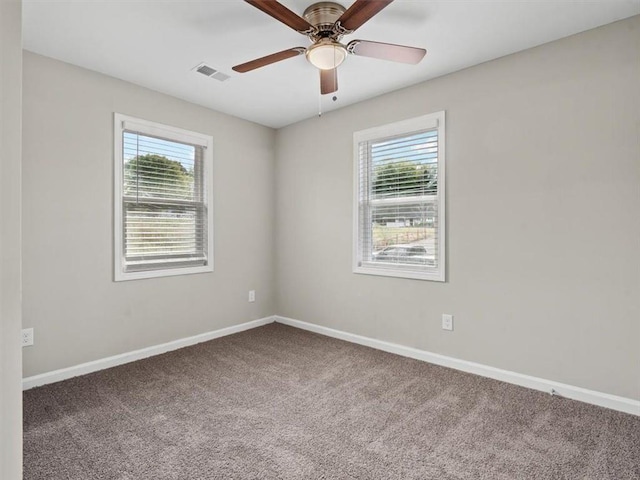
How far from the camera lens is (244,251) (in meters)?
4.14

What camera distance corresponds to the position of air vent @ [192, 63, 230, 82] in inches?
112

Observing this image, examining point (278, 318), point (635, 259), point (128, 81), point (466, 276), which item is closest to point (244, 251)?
point (278, 318)

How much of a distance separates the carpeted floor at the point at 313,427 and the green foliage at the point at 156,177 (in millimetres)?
1566

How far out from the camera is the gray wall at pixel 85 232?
2.63 metres

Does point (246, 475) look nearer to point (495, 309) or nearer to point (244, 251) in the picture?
point (495, 309)

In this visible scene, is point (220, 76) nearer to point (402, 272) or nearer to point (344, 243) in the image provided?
point (344, 243)

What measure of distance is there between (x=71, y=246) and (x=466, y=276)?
3159 millimetres

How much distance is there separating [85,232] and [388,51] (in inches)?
104

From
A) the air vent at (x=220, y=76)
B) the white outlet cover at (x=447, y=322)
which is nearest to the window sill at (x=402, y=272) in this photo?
the white outlet cover at (x=447, y=322)

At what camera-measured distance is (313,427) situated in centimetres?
212

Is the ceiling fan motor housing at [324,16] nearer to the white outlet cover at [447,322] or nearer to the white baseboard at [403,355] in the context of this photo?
the white outlet cover at [447,322]

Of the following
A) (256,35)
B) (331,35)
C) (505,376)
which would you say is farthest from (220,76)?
(505,376)

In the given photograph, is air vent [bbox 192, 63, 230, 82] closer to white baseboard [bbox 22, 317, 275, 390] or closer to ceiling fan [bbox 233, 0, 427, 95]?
ceiling fan [bbox 233, 0, 427, 95]

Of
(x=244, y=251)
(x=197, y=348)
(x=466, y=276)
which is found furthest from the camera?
(x=244, y=251)
